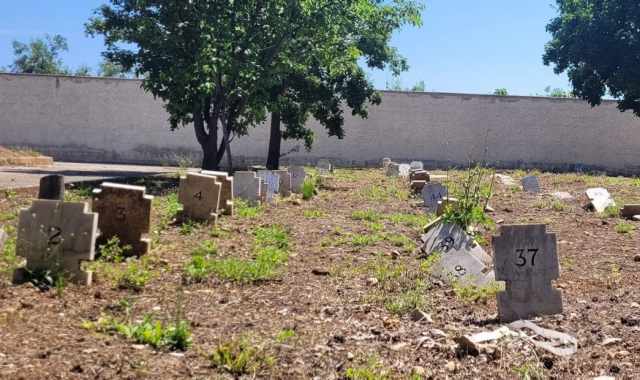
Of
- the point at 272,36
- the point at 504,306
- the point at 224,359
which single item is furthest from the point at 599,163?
the point at 224,359

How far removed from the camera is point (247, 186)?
13.6m

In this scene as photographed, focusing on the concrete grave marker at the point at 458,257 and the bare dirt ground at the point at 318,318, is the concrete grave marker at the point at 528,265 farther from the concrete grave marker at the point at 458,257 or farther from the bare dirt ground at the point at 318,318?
the concrete grave marker at the point at 458,257

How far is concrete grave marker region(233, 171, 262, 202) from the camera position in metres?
13.5

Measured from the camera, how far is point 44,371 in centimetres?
390

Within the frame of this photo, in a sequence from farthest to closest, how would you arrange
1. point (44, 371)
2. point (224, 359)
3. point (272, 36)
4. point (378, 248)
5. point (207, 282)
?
point (272, 36)
point (378, 248)
point (207, 282)
point (224, 359)
point (44, 371)

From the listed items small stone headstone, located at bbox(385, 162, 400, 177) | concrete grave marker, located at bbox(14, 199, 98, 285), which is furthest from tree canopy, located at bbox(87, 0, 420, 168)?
concrete grave marker, located at bbox(14, 199, 98, 285)

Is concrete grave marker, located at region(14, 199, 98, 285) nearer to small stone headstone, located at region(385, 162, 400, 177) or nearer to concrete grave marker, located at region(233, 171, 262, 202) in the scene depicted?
concrete grave marker, located at region(233, 171, 262, 202)

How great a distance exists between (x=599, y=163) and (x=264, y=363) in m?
34.7

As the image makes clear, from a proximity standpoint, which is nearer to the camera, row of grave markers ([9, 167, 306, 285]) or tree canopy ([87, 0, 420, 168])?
row of grave markers ([9, 167, 306, 285])

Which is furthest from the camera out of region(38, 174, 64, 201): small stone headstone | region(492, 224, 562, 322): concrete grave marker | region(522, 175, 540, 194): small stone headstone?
region(522, 175, 540, 194): small stone headstone

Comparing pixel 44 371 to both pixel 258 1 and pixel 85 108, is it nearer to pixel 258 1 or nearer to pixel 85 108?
pixel 258 1

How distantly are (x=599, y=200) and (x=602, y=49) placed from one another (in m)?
19.7

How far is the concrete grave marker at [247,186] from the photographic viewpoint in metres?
13.5

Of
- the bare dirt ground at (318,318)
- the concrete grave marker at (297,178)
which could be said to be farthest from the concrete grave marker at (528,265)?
the concrete grave marker at (297,178)
